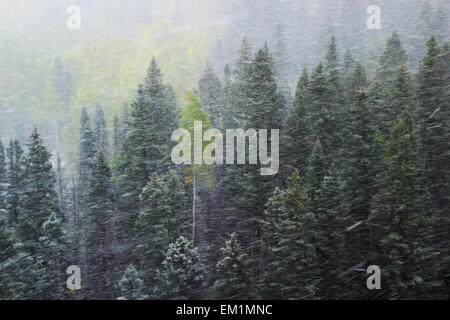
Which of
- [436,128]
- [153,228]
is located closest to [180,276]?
[153,228]

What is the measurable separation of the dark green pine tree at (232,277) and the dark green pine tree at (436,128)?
36.2 ft

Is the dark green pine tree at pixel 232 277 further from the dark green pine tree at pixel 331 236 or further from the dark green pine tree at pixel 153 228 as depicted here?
the dark green pine tree at pixel 331 236

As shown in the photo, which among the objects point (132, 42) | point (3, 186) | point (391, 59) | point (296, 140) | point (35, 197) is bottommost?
point (35, 197)

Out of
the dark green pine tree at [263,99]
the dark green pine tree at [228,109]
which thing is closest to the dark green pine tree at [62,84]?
the dark green pine tree at [228,109]

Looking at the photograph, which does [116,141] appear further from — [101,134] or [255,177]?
[255,177]

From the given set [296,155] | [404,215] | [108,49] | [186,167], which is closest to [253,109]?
[296,155]

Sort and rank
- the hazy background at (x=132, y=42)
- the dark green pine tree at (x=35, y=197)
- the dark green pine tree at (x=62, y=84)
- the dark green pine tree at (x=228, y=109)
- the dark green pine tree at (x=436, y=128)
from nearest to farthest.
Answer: the dark green pine tree at (x=436, y=128) → the dark green pine tree at (x=35, y=197) → the dark green pine tree at (x=228, y=109) → the hazy background at (x=132, y=42) → the dark green pine tree at (x=62, y=84)

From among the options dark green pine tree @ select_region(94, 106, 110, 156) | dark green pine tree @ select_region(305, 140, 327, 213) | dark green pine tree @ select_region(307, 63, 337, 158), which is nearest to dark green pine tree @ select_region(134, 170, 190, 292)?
dark green pine tree @ select_region(305, 140, 327, 213)

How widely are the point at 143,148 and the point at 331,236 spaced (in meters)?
12.5

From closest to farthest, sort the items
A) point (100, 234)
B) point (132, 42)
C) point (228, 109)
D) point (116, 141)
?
point (100, 234)
point (228, 109)
point (116, 141)
point (132, 42)

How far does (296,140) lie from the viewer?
83.5ft

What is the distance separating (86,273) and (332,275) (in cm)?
1609

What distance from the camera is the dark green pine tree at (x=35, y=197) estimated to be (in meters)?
25.1

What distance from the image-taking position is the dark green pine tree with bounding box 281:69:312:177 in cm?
2541
